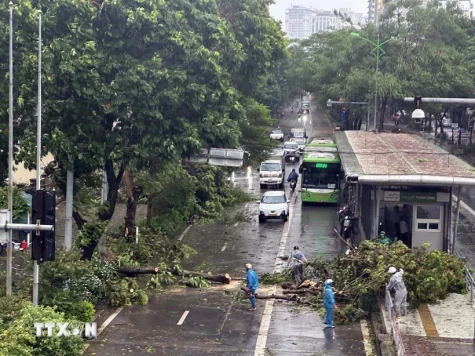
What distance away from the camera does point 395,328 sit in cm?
1762

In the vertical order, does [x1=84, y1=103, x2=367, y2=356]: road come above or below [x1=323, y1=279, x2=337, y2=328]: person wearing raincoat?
below

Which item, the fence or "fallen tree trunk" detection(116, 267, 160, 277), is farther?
"fallen tree trunk" detection(116, 267, 160, 277)

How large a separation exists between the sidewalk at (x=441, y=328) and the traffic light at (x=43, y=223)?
744cm

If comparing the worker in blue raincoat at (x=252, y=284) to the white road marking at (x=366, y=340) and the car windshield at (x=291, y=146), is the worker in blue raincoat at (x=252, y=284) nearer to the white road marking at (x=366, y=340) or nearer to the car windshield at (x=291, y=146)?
the white road marking at (x=366, y=340)

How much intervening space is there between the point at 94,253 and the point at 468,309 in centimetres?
1102

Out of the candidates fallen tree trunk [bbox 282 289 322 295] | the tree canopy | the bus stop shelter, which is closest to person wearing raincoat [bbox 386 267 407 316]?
fallen tree trunk [bbox 282 289 322 295]

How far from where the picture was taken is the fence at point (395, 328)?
54.2ft

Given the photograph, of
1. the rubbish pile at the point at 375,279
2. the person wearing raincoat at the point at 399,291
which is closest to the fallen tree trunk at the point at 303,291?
the rubbish pile at the point at 375,279

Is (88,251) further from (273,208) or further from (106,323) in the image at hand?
(273,208)

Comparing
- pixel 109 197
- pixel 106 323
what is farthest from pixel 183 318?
pixel 109 197

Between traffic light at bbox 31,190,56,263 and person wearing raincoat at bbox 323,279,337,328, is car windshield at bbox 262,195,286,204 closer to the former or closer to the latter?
person wearing raincoat at bbox 323,279,337,328

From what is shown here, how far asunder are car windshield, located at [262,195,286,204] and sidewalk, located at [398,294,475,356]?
15.5 m

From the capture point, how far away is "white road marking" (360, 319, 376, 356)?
1854 cm

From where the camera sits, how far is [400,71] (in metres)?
57.8
